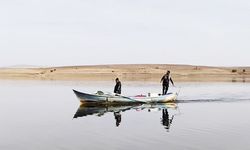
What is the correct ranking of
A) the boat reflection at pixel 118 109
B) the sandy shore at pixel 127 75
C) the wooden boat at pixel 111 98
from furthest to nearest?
the sandy shore at pixel 127 75 < the wooden boat at pixel 111 98 < the boat reflection at pixel 118 109

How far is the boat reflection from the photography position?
25.4 metres

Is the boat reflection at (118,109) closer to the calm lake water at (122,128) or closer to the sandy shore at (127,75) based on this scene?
the calm lake water at (122,128)

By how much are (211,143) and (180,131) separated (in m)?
3.21

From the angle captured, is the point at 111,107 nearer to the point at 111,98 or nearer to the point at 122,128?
the point at 111,98

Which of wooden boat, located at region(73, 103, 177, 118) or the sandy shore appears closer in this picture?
wooden boat, located at region(73, 103, 177, 118)

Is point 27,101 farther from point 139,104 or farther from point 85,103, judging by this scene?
point 139,104

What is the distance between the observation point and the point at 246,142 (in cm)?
1675

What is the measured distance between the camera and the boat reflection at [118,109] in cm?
2539

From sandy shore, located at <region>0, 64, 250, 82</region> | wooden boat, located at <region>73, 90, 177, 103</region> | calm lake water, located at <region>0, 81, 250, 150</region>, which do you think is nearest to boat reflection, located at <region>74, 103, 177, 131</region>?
calm lake water, located at <region>0, 81, 250, 150</region>

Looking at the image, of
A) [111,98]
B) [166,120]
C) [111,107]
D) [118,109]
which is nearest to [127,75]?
[111,98]

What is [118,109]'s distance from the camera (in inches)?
1195

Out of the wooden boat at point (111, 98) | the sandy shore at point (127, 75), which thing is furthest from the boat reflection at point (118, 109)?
the sandy shore at point (127, 75)

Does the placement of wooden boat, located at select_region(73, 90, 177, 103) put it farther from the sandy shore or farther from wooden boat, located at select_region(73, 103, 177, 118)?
the sandy shore

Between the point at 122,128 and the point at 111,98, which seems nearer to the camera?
the point at 122,128
